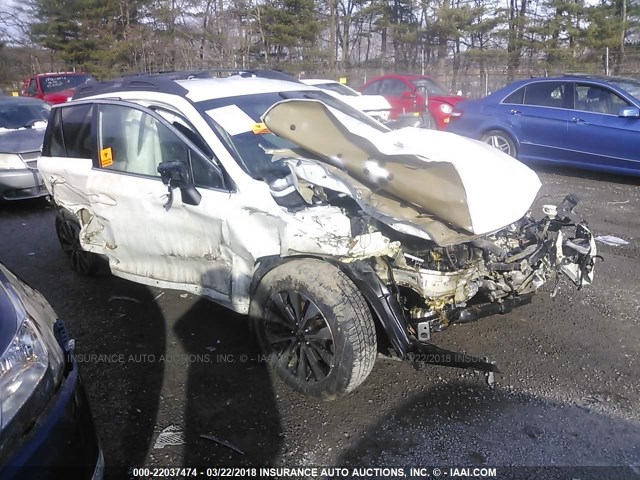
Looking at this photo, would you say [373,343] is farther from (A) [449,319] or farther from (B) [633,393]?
(B) [633,393]

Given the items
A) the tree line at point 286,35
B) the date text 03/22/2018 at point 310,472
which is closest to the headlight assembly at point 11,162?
the date text 03/22/2018 at point 310,472

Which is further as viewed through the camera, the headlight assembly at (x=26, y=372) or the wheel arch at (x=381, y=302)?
the wheel arch at (x=381, y=302)

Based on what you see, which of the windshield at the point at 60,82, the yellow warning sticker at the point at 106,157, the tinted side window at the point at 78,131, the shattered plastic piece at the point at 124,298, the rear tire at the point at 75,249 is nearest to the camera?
the yellow warning sticker at the point at 106,157

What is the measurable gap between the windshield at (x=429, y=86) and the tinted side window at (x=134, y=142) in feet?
35.0

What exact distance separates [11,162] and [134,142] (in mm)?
4766

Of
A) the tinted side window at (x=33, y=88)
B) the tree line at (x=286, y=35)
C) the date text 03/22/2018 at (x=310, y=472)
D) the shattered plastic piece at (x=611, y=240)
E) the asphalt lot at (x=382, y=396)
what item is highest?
the tree line at (x=286, y=35)

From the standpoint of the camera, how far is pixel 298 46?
3356 centimetres

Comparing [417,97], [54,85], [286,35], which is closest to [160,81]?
[417,97]

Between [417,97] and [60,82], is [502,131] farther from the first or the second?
A: [60,82]

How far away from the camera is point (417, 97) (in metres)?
13.4

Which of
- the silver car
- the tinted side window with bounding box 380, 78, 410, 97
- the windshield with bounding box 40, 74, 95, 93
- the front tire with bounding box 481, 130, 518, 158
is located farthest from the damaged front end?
the windshield with bounding box 40, 74, 95, 93

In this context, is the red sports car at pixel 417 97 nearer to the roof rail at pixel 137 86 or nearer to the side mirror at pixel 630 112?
the side mirror at pixel 630 112

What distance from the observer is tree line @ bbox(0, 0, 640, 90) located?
28.9 meters

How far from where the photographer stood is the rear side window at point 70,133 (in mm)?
4523
